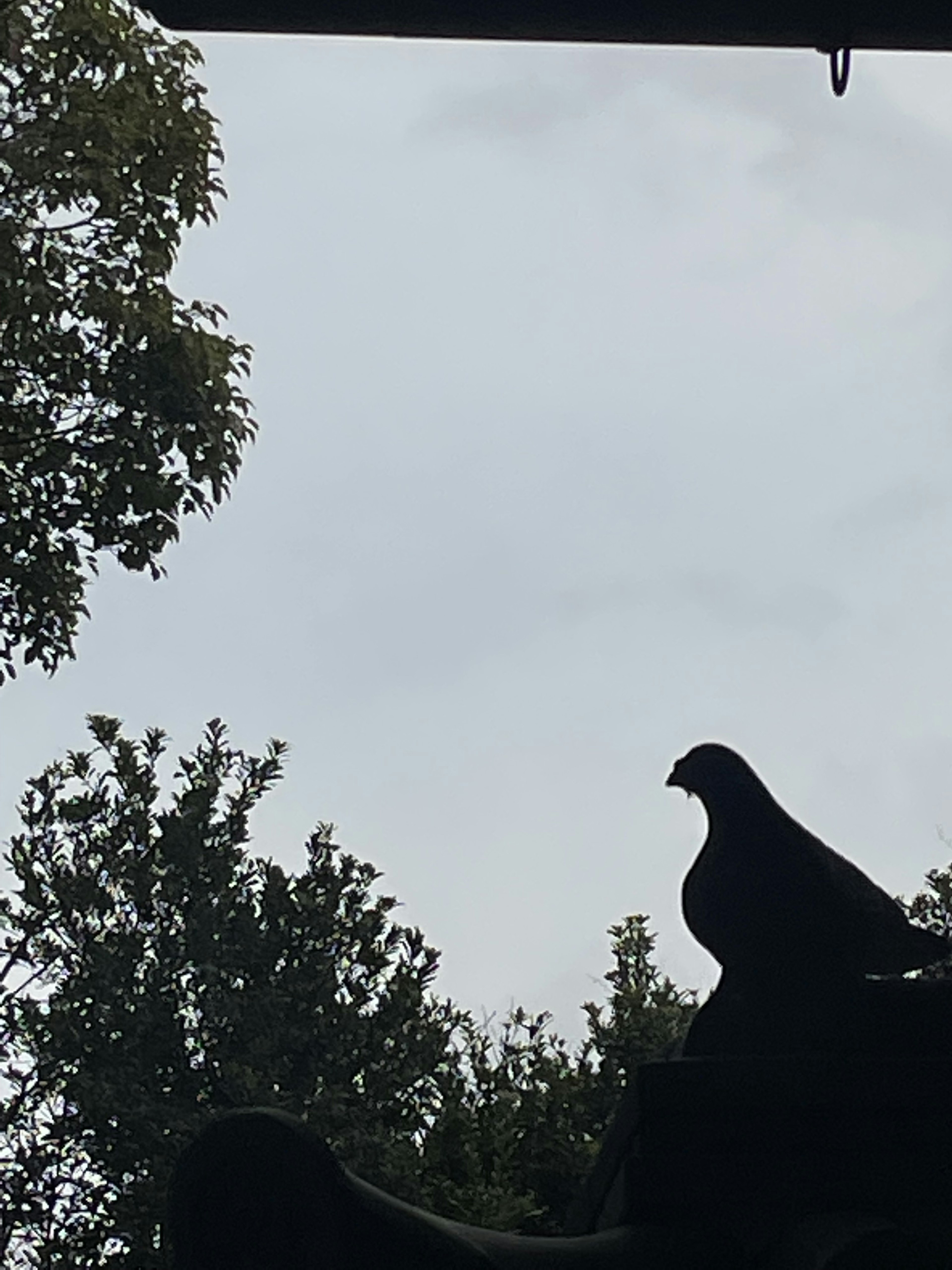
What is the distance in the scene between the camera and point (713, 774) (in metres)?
2.61

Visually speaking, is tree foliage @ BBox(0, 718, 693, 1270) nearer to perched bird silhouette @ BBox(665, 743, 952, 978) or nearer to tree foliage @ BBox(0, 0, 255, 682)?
tree foliage @ BBox(0, 0, 255, 682)

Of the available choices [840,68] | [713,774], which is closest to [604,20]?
[840,68]

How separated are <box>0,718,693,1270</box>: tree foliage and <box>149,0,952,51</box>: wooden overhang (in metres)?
8.79

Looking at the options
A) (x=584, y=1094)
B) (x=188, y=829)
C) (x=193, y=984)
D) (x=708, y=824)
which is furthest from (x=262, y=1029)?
(x=708, y=824)

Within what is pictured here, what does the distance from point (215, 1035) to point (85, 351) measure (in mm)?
4940

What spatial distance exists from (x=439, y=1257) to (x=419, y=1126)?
981cm

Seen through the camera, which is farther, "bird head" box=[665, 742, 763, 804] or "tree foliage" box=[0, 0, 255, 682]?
"tree foliage" box=[0, 0, 255, 682]

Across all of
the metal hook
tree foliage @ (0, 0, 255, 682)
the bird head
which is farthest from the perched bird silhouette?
tree foliage @ (0, 0, 255, 682)

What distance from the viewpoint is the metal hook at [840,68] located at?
2281 millimetres

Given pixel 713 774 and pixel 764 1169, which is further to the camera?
pixel 713 774

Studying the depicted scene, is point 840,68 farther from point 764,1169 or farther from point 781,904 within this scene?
point 764,1169

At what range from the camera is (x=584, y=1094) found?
11.3m

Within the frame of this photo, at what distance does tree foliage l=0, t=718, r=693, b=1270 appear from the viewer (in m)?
10.6

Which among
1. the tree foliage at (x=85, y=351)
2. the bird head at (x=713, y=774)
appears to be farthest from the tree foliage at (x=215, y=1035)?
the bird head at (x=713, y=774)
